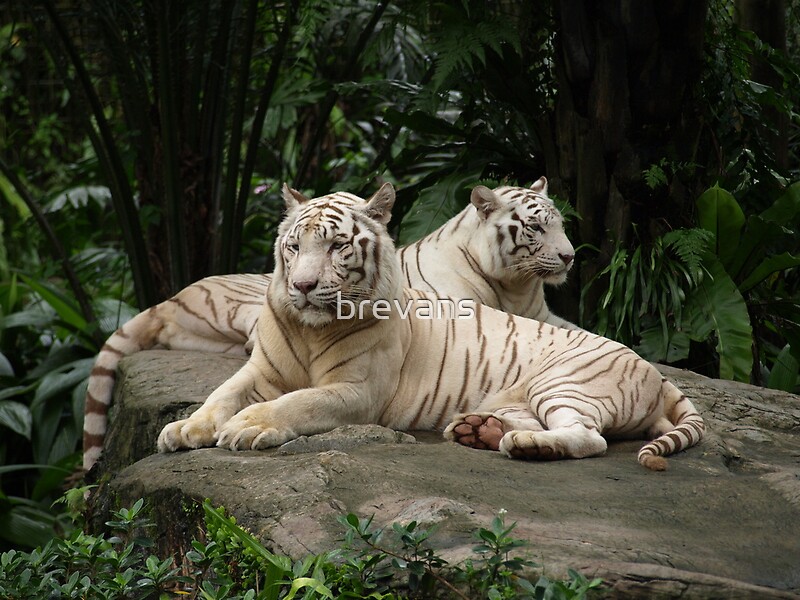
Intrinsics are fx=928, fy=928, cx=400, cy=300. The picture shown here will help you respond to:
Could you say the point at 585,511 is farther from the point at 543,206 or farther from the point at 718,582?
the point at 543,206

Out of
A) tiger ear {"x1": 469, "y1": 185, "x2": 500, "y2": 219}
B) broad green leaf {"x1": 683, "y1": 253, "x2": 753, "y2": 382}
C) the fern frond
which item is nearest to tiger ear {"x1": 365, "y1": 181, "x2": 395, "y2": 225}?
tiger ear {"x1": 469, "y1": 185, "x2": 500, "y2": 219}

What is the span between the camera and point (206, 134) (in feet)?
20.0

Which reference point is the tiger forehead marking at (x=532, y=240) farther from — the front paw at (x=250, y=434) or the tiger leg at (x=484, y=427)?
the front paw at (x=250, y=434)

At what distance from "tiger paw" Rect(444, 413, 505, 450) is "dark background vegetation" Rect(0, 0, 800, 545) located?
85.0 inches

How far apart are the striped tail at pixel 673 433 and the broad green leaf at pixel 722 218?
1.99 metres

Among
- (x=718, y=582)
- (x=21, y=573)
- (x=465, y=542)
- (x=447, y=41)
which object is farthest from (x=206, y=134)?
(x=718, y=582)

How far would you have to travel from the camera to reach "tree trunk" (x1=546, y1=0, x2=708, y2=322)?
5195 mm

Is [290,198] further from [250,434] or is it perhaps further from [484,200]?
[484,200]

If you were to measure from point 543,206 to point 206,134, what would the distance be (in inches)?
98.5

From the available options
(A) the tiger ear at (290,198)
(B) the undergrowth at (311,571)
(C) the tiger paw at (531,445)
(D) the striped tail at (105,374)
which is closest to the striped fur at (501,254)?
(A) the tiger ear at (290,198)

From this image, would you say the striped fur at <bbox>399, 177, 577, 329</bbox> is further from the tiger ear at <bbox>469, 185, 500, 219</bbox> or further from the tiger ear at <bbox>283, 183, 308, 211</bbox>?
the tiger ear at <bbox>283, 183, 308, 211</bbox>

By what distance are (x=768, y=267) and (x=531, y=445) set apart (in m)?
2.81

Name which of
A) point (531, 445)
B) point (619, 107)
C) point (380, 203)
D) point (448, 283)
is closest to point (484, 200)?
point (448, 283)

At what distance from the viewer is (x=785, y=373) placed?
5.38m
